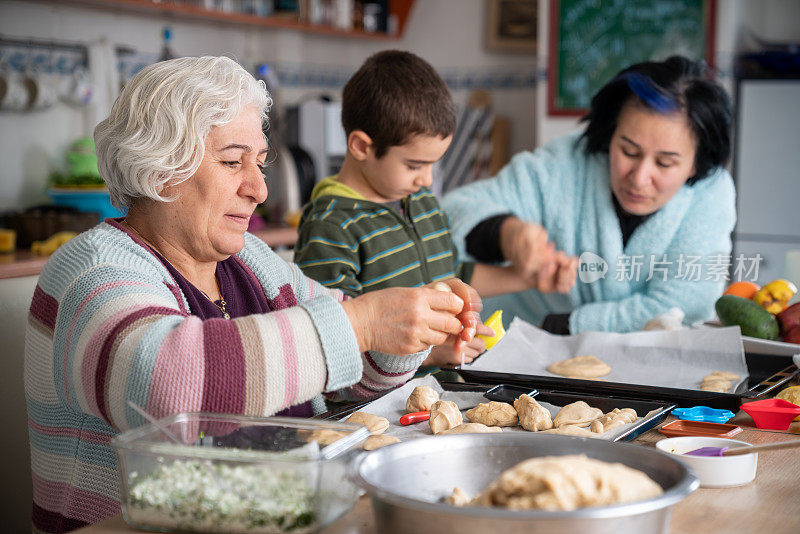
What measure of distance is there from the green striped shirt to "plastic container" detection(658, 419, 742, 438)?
78cm

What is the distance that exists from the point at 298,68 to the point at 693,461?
4.31m

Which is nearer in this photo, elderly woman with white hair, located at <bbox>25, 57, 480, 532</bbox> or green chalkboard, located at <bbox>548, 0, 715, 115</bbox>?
elderly woman with white hair, located at <bbox>25, 57, 480, 532</bbox>

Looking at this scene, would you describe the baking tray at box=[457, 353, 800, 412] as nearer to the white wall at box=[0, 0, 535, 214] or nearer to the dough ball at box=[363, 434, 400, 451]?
the dough ball at box=[363, 434, 400, 451]

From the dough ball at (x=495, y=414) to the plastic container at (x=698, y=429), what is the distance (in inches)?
8.8

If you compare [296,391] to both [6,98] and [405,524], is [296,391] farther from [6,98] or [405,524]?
[6,98]

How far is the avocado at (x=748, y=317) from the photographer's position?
5.98ft

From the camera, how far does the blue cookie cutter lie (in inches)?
52.1

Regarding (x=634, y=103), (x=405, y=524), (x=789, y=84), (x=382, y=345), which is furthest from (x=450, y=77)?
(x=405, y=524)

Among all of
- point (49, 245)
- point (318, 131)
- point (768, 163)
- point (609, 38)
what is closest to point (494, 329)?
point (49, 245)

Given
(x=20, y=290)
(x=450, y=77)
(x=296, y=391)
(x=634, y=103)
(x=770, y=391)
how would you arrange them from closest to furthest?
(x=296, y=391) < (x=770, y=391) < (x=20, y=290) < (x=634, y=103) < (x=450, y=77)

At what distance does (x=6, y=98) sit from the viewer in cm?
340

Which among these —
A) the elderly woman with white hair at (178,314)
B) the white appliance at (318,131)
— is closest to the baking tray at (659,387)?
the elderly woman with white hair at (178,314)

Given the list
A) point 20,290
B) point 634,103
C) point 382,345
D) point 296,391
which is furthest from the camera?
point 634,103

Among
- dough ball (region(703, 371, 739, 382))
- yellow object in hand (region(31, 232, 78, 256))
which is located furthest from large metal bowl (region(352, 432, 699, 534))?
yellow object in hand (region(31, 232, 78, 256))
